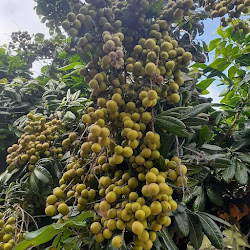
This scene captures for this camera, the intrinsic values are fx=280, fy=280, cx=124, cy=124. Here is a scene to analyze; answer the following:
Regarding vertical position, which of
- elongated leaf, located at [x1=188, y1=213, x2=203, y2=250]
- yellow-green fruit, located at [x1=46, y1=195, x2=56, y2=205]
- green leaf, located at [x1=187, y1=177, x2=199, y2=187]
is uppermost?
yellow-green fruit, located at [x1=46, y1=195, x2=56, y2=205]

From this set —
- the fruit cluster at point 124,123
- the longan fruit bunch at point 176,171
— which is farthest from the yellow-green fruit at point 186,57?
the longan fruit bunch at point 176,171

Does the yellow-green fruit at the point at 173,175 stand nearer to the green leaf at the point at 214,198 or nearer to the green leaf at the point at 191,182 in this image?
the green leaf at the point at 191,182

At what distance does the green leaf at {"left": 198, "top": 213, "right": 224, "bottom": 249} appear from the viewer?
106cm

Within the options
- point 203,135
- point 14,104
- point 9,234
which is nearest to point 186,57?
point 203,135

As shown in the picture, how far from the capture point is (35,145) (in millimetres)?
1508

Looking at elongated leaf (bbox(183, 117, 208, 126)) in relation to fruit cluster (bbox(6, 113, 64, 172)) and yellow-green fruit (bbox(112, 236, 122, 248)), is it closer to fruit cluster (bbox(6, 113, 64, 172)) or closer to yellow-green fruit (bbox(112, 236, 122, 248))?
yellow-green fruit (bbox(112, 236, 122, 248))

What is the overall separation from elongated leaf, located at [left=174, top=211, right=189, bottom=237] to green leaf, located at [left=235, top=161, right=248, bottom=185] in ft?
1.10

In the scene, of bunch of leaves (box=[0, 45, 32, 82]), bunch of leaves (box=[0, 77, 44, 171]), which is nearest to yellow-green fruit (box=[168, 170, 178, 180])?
bunch of leaves (box=[0, 77, 44, 171])

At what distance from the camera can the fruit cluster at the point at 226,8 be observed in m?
1.33

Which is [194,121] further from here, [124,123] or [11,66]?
[11,66]

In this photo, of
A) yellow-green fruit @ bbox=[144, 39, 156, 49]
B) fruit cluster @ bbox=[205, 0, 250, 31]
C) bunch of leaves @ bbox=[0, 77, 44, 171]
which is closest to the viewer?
yellow-green fruit @ bbox=[144, 39, 156, 49]

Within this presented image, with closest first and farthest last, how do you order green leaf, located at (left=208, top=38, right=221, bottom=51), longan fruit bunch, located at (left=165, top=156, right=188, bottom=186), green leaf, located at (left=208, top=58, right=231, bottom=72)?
longan fruit bunch, located at (left=165, top=156, right=188, bottom=186), green leaf, located at (left=208, top=58, right=231, bottom=72), green leaf, located at (left=208, top=38, right=221, bottom=51)

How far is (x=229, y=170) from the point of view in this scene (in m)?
1.30

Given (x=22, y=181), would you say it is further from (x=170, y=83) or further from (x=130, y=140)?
(x=170, y=83)
